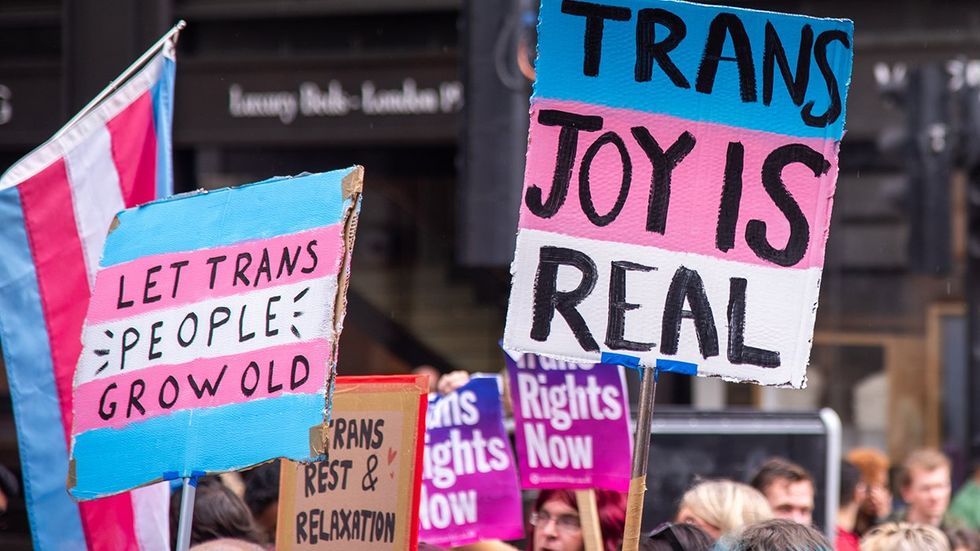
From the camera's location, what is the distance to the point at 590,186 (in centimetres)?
370

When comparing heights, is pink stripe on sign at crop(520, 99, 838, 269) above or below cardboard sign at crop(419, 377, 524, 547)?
above

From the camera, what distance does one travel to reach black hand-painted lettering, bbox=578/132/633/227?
3684 mm

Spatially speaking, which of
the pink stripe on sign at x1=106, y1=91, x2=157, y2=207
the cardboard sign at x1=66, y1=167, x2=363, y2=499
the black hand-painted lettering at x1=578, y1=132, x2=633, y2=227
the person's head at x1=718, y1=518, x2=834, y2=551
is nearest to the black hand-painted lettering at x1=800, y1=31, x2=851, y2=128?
the black hand-painted lettering at x1=578, y1=132, x2=633, y2=227

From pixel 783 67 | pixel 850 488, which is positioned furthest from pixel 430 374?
pixel 850 488

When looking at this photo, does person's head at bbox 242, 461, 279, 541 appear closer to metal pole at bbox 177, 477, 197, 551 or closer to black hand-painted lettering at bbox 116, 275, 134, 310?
metal pole at bbox 177, 477, 197, 551

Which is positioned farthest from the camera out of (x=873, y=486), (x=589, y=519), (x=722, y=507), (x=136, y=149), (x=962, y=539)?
(x=873, y=486)

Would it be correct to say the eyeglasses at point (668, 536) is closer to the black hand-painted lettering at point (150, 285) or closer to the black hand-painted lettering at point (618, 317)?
the black hand-painted lettering at point (618, 317)

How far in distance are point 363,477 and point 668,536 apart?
0.89 meters

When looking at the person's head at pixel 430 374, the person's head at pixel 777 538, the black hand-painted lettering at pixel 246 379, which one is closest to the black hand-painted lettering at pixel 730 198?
the person's head at pixel 777 538

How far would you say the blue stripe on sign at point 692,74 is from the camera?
371 cm

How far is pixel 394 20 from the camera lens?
1233 centimetres

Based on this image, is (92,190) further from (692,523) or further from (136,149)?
(692,523)

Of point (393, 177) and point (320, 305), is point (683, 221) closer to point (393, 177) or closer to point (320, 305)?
point (320, 305)

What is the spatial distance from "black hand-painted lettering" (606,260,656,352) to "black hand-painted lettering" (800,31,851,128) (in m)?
0.57
